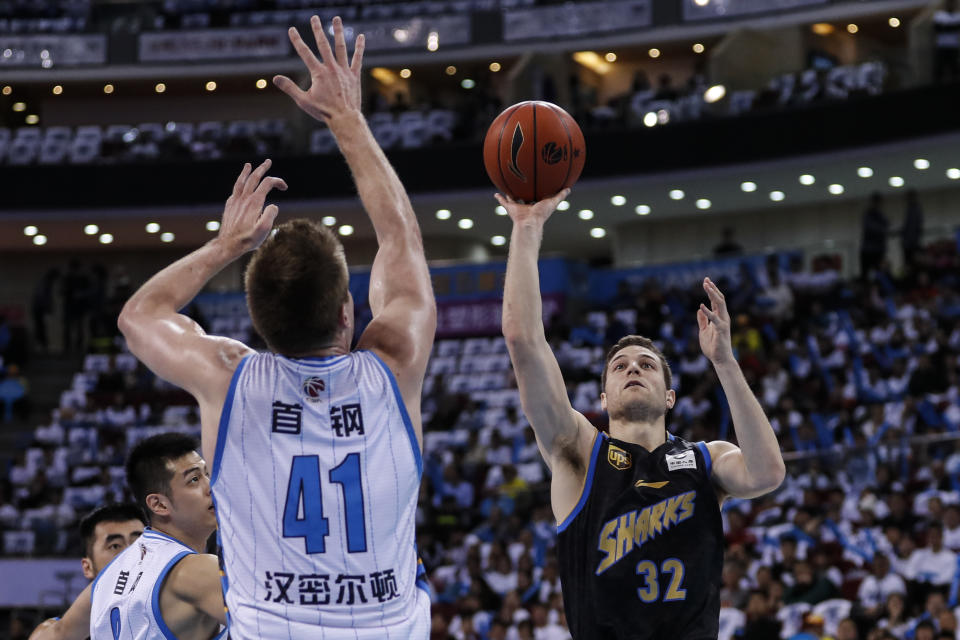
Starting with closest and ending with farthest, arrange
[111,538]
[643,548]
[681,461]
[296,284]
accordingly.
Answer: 1. [296,284]
2. [643,548]
3. [681,461]
4. [111,538]

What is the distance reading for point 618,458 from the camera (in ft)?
17.0

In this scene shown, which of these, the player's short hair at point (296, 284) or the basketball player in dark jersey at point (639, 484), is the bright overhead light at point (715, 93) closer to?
the basketball player in dark jersey at point (639, 484)

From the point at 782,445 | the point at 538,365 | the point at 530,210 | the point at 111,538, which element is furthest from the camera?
the point at 782,445

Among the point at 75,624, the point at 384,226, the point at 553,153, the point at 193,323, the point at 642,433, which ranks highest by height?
the point at 553,153

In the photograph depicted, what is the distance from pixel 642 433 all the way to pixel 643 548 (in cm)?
57

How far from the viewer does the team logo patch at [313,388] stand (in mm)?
3129

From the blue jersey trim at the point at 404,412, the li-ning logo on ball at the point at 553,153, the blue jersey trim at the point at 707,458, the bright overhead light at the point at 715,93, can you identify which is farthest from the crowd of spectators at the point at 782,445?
the blue jersey trim at the point at 404,412

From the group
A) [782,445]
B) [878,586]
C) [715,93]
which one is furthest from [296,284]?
[715,93]

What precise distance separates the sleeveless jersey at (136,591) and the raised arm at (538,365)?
140 centimetres

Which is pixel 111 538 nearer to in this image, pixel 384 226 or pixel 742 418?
pixel 742 418

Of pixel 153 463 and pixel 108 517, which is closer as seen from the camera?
pixel 153 463

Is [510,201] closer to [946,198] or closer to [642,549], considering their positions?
[642,549]

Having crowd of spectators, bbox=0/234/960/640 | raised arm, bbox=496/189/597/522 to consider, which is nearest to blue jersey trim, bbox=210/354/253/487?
raised arm, bbox=496/189/597/522

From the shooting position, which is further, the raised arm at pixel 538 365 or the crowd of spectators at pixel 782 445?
the crowd of spectators at pixel 782 445
